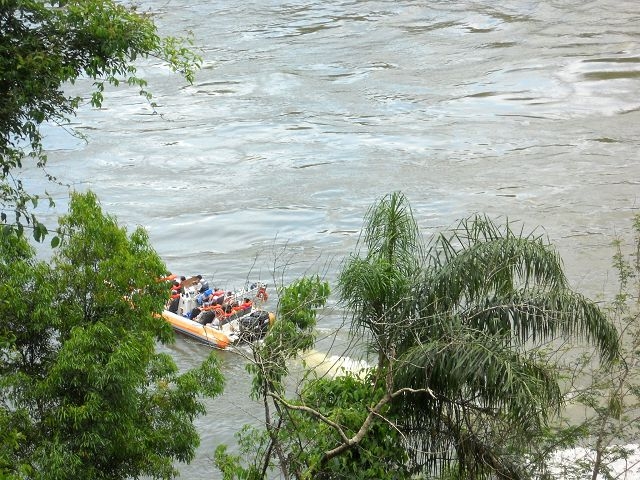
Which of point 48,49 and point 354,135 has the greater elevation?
point 48,49

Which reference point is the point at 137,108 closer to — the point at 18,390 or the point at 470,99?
the point at 470,99

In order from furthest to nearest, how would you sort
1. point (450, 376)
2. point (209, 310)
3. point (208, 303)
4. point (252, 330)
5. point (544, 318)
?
point (208, 303)
point (209, 310)
point (252, 330)
point (544, 318)
point (450, 376)

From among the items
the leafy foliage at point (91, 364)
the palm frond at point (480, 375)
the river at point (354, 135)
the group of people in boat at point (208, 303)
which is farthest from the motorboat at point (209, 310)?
the palm frond at point (480, 375)

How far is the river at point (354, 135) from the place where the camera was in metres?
30.3

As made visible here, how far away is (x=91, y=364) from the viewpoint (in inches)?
447

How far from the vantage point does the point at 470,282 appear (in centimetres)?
1070

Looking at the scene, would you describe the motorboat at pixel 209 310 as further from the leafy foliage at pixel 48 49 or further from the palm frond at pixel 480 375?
the leafy foliage at pixel 48 49

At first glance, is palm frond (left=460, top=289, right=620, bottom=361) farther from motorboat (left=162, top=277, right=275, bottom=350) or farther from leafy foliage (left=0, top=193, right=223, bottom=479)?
motorboat (left=162, top=277, right=275, bottom=350)

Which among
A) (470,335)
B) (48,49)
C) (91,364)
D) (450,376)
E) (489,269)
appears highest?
(48,49)

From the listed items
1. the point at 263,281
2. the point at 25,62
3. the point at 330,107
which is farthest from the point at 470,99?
the point at 25,62

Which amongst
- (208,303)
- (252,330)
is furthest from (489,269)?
(208,303)

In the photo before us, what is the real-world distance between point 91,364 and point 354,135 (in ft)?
93.0

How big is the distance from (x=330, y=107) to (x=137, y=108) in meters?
8.29

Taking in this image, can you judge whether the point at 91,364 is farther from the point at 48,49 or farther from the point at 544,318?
the point at 544,318
